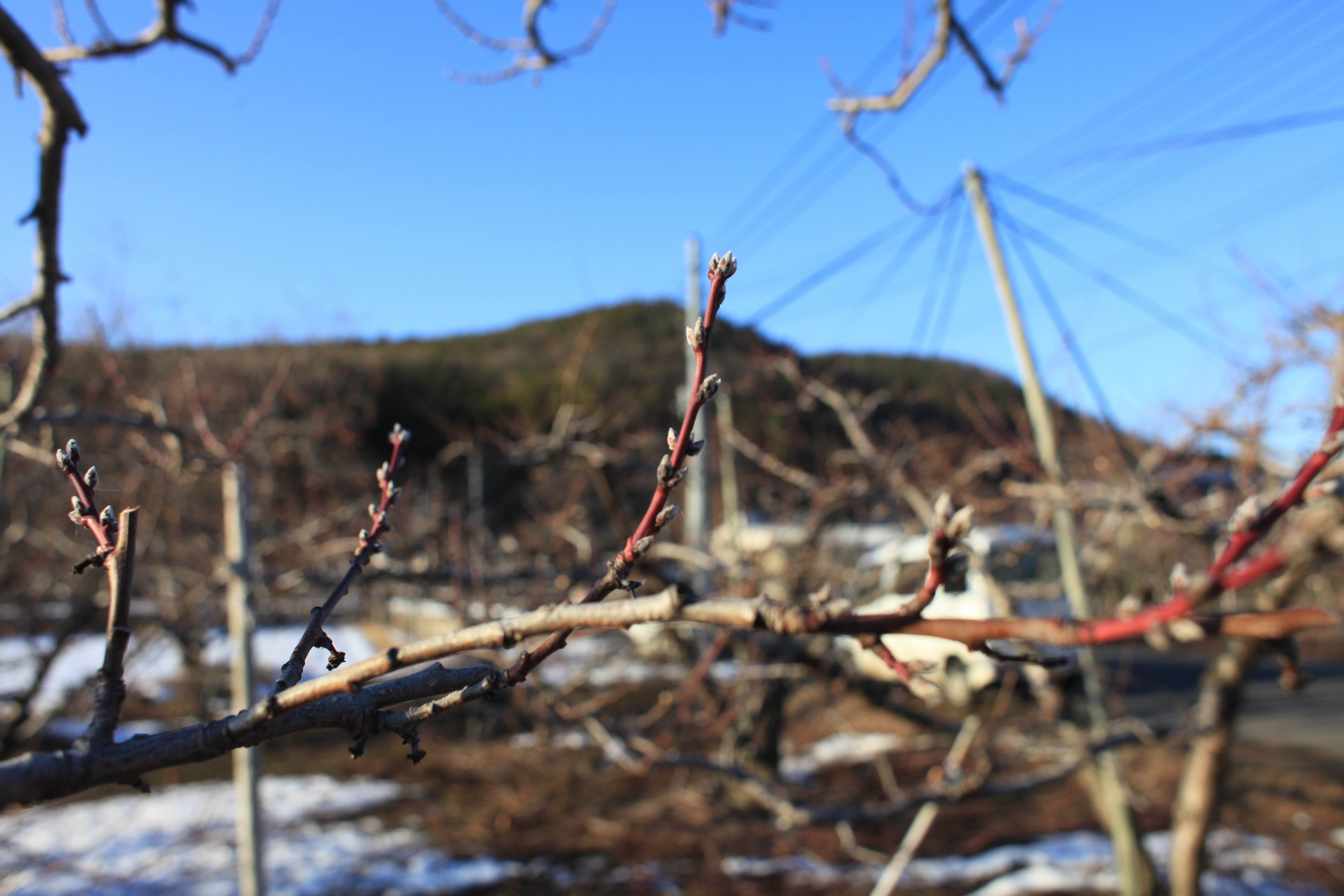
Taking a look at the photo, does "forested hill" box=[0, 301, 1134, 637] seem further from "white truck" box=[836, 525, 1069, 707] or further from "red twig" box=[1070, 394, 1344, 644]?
"red twig" box=[1070, 394, 1344, 644]

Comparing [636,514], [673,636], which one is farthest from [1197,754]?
[636,514]

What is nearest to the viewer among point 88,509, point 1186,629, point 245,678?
point 1186,629

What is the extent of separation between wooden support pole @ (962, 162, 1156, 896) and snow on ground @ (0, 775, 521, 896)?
434 cm

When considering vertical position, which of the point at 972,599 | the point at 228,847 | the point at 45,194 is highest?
the point at 45,194

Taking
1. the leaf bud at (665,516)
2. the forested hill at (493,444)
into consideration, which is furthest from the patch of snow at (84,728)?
the leaf bud at (665,516)

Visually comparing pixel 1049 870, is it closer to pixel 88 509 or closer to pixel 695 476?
pixel 695 476

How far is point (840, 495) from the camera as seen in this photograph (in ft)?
18.0

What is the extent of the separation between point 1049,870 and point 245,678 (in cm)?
585

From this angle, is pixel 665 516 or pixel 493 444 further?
pixel 493 444

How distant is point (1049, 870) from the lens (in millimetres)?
6457

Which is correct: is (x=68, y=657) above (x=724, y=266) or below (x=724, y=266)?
below

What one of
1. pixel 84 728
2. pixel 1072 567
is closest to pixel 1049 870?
pixel 1072 567

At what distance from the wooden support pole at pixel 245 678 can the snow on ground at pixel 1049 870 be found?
355cm

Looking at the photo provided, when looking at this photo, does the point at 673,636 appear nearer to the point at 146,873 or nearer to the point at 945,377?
the point at 945,377
